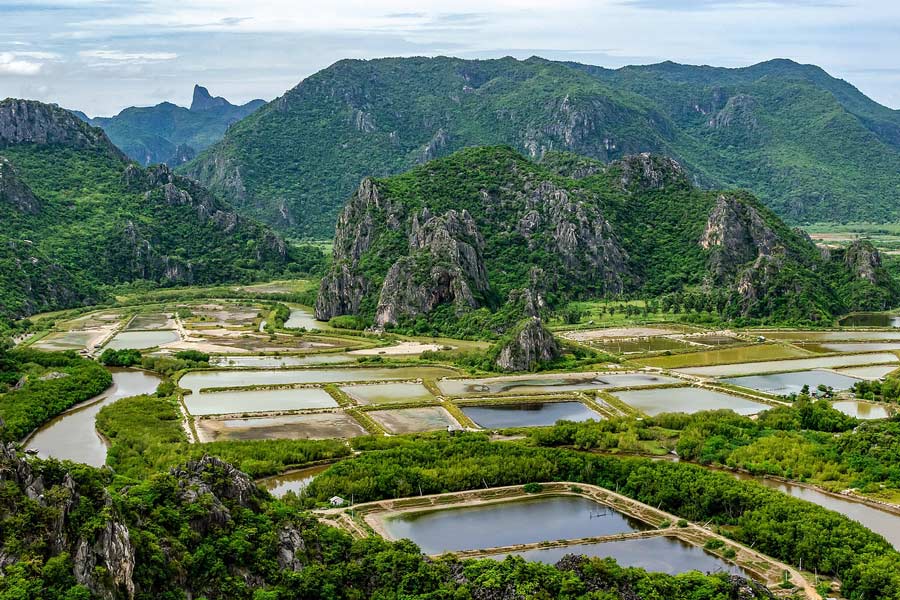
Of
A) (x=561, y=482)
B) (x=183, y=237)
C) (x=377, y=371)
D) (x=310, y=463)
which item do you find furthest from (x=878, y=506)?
(x=183, y=237)

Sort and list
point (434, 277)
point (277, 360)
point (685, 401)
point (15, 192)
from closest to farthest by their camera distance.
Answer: point (685, 401) < point (277, 360) < point (434, 277) < point (15, 192)

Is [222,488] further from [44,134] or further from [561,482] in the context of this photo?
[44,134]

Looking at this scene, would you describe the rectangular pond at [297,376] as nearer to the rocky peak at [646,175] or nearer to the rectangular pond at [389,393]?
the rectangular pond at [389,393]

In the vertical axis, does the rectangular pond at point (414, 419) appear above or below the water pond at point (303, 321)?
above

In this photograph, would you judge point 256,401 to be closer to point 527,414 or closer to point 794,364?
point 527,414

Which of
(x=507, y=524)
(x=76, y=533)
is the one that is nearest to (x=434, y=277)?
(x=507, y=524)

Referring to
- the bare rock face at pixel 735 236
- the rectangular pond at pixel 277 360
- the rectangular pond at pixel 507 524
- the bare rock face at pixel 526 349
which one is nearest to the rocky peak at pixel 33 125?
the rectangular pond at pixel 277 360
